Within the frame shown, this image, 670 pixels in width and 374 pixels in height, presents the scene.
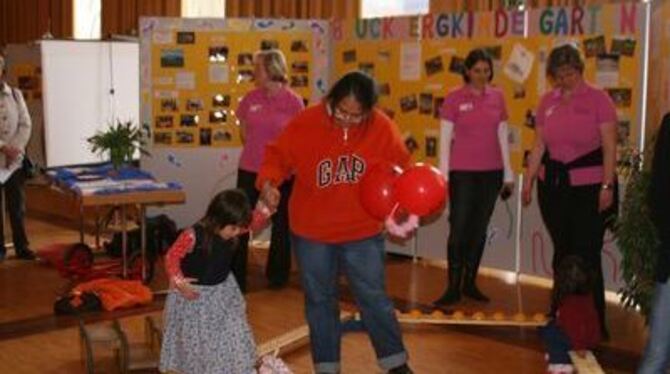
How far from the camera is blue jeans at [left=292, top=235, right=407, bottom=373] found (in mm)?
3664

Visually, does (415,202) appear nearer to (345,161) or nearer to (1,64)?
(345,161)

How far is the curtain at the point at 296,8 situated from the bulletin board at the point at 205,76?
1.05 m

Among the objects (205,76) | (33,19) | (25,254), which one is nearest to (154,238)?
(25,254)

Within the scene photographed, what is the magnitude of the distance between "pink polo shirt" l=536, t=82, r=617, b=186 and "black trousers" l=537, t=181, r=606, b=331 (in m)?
0.07

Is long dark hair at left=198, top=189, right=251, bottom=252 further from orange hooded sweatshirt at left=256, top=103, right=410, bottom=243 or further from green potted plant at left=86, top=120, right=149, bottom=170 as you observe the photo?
green potted plant at left=86, top=120, right=149, bottom=170

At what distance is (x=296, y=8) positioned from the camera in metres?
8.47

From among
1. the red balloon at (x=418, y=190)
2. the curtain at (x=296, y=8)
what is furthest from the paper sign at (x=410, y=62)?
the red balloon at (x=418, y=190)

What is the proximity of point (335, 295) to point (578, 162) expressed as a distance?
147 cm

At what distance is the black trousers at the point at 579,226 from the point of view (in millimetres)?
4484

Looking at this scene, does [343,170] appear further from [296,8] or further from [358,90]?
[296,8]

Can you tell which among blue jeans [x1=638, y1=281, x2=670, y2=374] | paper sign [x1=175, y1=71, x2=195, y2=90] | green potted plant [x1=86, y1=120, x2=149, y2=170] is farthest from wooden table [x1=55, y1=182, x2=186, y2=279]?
blue jeans [x1=638, y1=281, x2=670, y2=374]

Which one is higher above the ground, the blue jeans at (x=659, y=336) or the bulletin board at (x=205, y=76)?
the bulletin board at (x=205, y=76)

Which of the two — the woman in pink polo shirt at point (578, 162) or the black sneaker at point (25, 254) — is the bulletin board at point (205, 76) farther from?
the woman in pink polo shirt at point (578, 162)

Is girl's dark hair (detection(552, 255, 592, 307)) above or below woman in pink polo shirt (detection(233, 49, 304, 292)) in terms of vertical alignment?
below
